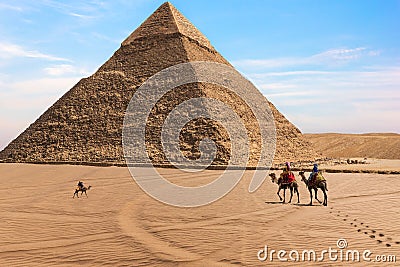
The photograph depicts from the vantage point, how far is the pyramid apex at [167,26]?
188 feet

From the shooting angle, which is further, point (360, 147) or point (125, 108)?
point (360, 147)

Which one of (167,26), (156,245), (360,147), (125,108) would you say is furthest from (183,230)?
(360,147)

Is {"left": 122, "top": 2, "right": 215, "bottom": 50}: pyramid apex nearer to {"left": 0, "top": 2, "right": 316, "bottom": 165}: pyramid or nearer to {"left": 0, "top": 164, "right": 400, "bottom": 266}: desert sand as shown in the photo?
{"left": 0, "top": 2, "right": 316, "bottom": 165}: pyramid

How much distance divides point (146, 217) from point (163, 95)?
37.5 metres

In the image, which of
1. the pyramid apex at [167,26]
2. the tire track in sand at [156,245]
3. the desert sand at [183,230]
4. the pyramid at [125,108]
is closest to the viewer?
the tire track in sand at [156,245]

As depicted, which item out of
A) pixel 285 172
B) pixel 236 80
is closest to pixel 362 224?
pixel 285 172

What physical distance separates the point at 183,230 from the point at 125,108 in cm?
3877

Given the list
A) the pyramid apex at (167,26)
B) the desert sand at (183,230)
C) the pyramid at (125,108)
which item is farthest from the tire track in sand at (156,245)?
the pyramid apex at (167,26)

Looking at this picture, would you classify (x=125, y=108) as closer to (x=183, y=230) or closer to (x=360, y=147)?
(x=183, y=230)

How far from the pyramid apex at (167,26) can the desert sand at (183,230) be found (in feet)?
150

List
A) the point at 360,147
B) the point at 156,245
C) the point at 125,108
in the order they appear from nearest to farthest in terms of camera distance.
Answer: the point at 156,245
the point at 125,108
the point at 360,147

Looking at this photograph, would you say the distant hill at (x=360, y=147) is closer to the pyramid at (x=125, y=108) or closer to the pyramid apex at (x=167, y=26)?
the pyramid at (x=125, y=108)

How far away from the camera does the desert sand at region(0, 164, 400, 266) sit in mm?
7375

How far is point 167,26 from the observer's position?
2279 inches
